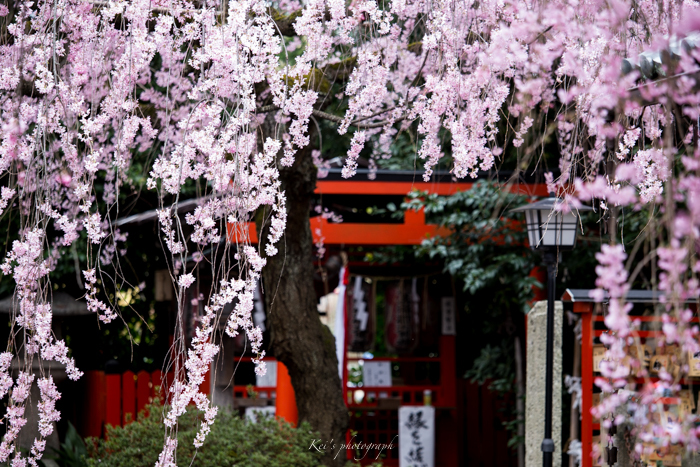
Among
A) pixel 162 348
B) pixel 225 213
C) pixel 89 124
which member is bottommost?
pixel 162 348

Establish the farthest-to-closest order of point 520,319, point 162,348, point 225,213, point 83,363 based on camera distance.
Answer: point 162,348 < point 83,363 < point 520,319 < point 225,213

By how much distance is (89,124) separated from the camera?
9.11 ft

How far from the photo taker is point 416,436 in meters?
7.05

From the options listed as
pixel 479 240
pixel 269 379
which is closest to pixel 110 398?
pixel 269 379

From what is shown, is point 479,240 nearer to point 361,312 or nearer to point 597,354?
point 597,354

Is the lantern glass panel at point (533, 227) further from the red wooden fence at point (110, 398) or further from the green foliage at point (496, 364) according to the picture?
the red wooden fence at point (110, 398)

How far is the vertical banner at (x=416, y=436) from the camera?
22.9 ft

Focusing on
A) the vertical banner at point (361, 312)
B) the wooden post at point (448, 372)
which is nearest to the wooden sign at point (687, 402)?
the wooden post at point (448, 372)

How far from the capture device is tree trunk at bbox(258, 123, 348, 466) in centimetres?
450

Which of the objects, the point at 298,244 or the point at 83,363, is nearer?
the point at 298,244

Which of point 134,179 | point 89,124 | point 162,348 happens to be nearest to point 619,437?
point 89,124

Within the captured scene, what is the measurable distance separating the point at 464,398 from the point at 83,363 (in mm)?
4454

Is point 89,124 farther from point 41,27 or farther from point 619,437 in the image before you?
point 619,437

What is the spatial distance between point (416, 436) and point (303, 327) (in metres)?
3.00
